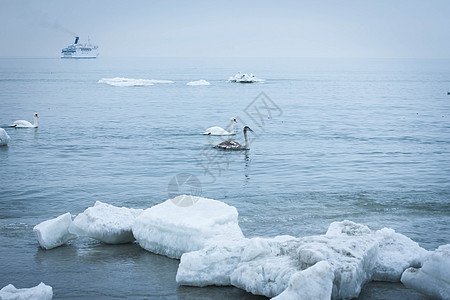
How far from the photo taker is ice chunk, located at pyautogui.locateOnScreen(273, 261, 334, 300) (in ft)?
24.8

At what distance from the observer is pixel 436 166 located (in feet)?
68.0

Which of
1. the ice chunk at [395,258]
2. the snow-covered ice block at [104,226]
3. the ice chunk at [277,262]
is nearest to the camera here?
the ice chunk at [277,262]

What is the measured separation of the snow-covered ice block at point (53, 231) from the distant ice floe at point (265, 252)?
0.02m

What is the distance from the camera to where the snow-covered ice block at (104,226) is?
11.1 m

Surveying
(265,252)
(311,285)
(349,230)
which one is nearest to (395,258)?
(349,230)

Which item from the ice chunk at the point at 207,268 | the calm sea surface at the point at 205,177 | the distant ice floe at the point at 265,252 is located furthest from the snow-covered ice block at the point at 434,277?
the ice chunk at the point at 207,268

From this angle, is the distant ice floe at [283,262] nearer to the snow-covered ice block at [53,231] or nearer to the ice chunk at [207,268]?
the ice chunk at [207,268]

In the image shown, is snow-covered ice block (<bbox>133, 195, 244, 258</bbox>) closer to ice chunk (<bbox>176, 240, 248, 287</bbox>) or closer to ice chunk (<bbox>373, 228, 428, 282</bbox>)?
ice chunk (<bbox>176, 240, 248, 287</bbox>)

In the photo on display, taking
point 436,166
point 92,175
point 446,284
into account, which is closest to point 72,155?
point 92,175

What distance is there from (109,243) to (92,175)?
8.00 metres

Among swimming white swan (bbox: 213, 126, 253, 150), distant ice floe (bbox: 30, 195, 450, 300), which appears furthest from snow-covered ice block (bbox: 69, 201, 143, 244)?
swimming white swan (bbox: 213, 126, 253, 150)

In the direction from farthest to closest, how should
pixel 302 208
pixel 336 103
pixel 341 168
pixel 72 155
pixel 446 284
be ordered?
pixel 336 103 → pixel 72 155 → pixel 341 168 → pixel 302 208 → pixel 446 284

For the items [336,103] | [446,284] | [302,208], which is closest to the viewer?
[446,284]

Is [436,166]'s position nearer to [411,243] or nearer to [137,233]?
[411,243]
